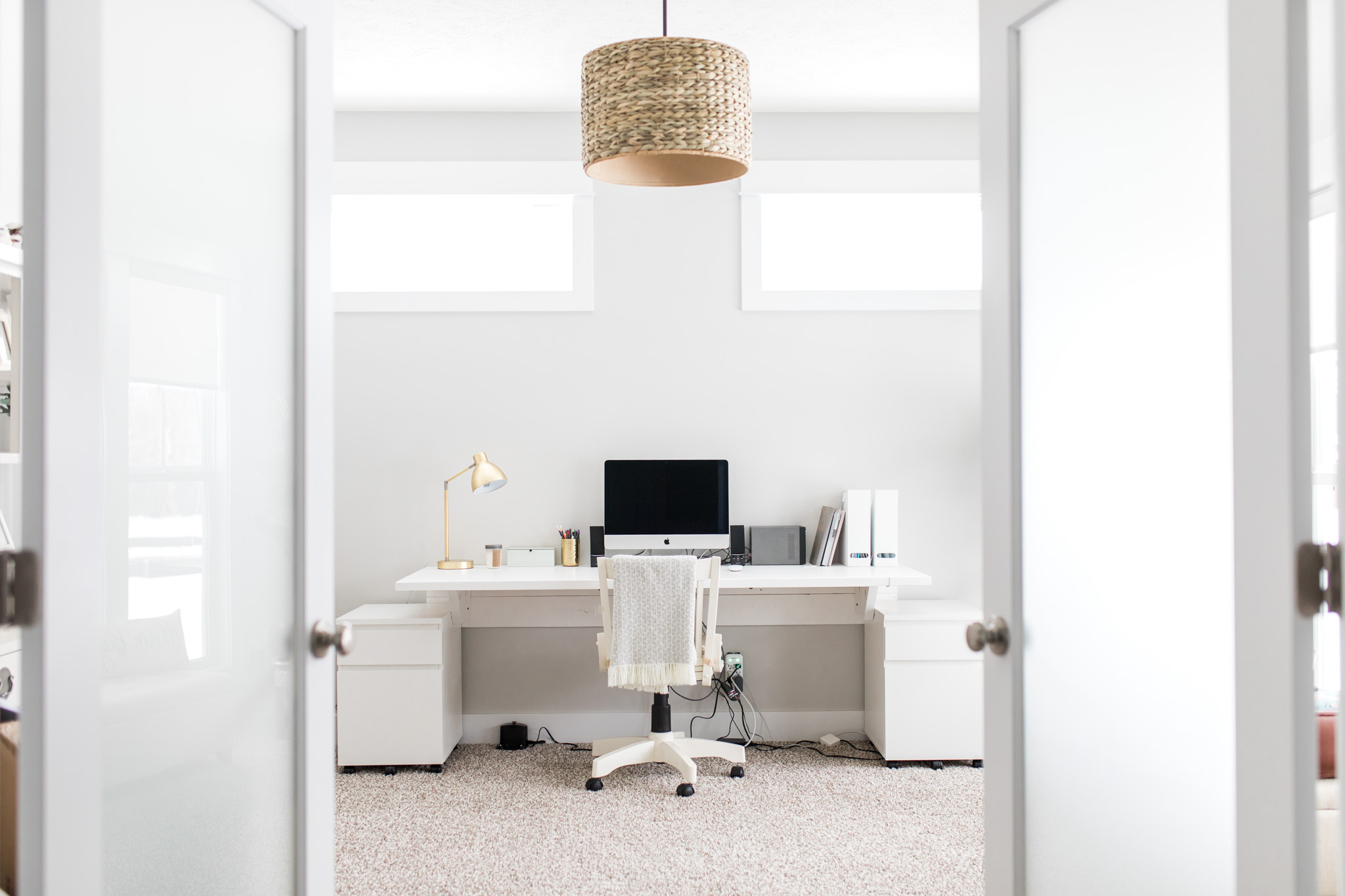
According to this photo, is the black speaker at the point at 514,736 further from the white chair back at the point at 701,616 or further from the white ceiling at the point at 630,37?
the white ceiling at the point at 630,37

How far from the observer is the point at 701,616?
324 centimetres

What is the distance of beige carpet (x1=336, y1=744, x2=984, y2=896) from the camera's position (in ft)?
8.10

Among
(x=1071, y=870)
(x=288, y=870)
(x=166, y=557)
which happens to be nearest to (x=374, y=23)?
(x=166, y=557)

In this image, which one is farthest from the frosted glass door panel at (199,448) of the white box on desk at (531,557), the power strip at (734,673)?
the power strip at (734,673)

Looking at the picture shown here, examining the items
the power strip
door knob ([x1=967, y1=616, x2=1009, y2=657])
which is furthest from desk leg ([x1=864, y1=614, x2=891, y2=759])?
door knob ([x1=967, y1=616, x2=1009, y2=657])

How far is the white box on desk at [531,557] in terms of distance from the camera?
12.0ft

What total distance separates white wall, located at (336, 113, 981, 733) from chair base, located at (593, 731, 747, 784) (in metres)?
0.55

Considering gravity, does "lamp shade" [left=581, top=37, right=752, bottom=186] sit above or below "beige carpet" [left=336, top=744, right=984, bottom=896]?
above

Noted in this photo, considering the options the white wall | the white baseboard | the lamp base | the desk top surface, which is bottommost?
A: the white baseboard

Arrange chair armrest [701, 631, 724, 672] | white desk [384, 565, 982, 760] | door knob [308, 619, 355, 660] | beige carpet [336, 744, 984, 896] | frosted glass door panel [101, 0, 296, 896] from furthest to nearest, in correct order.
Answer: white desk [384, 565, 982, 760] → chair armrest [701, 631, 724, 672] → beige carpet [336, 744, 984, 896] → door knob [308, 619, 355, 660] → frosted glass door panel [101, 0, 296, 896]

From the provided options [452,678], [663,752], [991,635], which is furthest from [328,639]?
[452,678]

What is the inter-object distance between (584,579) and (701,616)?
45 centimetres

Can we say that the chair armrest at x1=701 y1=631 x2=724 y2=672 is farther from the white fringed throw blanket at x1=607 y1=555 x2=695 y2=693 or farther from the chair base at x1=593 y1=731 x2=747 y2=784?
the chair base at x1=593 y1=731 x2=747 y2=784

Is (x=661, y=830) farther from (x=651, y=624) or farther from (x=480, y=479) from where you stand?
(x=480, y=479)
